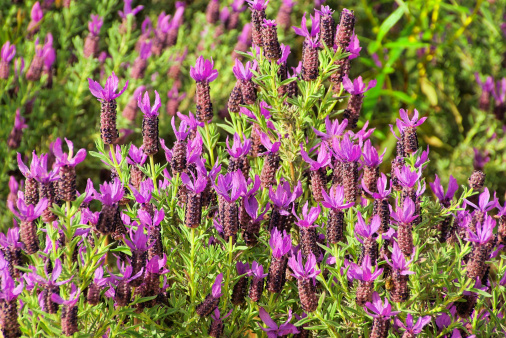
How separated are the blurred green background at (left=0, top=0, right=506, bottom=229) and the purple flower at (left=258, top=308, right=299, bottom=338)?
122 cm

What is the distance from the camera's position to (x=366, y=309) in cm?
107

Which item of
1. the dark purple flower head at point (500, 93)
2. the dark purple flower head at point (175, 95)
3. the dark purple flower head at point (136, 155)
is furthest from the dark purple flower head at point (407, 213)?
the dark purple flower head at point (500, 93)

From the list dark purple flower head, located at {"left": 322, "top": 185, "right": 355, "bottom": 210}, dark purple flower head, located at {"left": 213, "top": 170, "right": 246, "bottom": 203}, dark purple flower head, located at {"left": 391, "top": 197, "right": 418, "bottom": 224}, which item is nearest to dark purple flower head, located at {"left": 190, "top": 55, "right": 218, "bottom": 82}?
dark purple flower head, located at {"left": 213, "top": 170, "right": 246, "bottom": 203}

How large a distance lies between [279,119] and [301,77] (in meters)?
0.13

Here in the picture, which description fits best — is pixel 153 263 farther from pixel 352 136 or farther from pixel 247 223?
pixel 352 136

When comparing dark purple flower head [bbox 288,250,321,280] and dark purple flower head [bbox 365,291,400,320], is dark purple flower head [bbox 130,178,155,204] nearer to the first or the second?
dark purple flower head [bbox 288,250,321,280]

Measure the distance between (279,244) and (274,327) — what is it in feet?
0.59

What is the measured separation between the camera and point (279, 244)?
3.47ft

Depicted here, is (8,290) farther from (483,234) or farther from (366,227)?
(483,234)

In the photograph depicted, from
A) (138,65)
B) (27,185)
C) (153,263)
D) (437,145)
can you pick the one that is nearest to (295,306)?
(153,263)

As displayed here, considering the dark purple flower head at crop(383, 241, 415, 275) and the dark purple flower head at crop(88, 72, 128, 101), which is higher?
the dark purple flower head at crop(88, 72, 128, 101)

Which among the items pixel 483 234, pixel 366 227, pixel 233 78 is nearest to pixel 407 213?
pixel 366 227

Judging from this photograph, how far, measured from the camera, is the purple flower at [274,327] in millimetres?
1097

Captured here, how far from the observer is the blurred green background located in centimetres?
238
